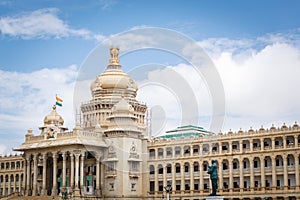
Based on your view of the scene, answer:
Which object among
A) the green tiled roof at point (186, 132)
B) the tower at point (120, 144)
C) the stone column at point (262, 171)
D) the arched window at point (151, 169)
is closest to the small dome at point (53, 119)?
the tower at point (120, 144)

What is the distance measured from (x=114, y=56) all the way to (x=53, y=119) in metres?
18.9

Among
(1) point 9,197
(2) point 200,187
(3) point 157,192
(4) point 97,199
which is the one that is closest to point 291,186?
(2) point 200,187

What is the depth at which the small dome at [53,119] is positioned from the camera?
96.0 metres

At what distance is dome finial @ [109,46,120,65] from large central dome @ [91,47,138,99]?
3.08 feet

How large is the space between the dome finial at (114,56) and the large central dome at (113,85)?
0.94m

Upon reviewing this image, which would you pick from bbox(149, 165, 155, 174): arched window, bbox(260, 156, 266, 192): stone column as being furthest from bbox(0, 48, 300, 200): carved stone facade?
bbox(149, 165, 155, 174): arched window

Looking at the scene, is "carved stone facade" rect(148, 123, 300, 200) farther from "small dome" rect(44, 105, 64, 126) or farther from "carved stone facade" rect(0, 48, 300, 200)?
"small dome" rect(44, 105, 64, 126)

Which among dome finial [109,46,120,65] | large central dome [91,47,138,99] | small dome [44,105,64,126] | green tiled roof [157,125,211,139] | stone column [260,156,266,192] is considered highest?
dome finial [109,46,120,65]

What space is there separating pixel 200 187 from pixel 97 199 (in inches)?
657

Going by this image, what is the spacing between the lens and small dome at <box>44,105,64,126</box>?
315 feet

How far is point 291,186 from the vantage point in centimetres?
7494

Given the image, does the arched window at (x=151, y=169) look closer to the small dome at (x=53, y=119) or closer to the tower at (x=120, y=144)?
the tower at (x=120, y=144)

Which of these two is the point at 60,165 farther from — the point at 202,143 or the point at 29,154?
the point at 202,143

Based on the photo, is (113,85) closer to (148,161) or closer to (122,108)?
(122,108)
